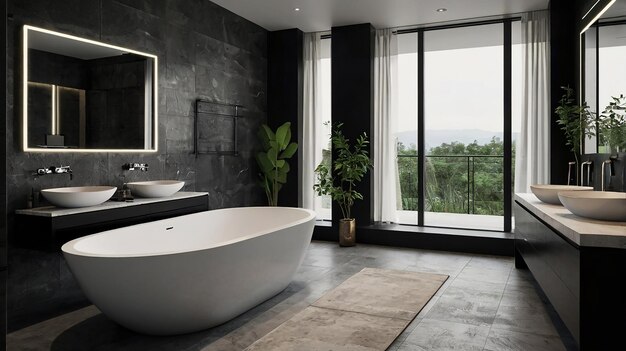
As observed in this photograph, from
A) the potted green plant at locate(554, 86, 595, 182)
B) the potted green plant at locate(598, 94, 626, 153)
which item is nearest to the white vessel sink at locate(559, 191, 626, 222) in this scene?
the potted green plant at locate(598, 94, 626, 153)

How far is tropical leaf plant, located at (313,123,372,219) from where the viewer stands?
233 inches

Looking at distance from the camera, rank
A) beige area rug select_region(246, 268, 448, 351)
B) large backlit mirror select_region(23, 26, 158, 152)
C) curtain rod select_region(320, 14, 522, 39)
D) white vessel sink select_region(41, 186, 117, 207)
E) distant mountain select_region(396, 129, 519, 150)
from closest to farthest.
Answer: beige area rug select_region(246, 268, 448, 351) < white vessel sink select_region(41, 186, 117, 207) < large backlit mirror select_region(23, 26, 158, 152) < curtain rod select_region(320, 14, 522, 39) < distant mountain select_region(396, 129, 519, 150)

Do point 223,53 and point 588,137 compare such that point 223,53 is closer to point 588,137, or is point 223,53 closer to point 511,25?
point 511,25

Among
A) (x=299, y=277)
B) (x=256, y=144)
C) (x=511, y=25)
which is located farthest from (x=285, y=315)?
(x=511, y=25)

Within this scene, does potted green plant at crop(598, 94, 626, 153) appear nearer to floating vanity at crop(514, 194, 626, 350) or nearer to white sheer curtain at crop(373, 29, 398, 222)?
floating vanity at crop(514, 194, 626, 350)

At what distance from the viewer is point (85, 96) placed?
13.0 ft

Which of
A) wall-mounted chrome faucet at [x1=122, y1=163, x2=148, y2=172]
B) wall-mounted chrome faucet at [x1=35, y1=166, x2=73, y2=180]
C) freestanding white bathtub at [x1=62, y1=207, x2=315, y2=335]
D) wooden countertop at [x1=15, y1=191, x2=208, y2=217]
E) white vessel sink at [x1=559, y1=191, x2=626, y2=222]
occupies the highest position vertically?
wall-mounted chrome faucet at [x1=122, y1=163, x2=148, y2=172]

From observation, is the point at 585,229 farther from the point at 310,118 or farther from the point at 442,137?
the point at 310,118

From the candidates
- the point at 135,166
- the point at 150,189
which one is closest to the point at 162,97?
the point at 135,166

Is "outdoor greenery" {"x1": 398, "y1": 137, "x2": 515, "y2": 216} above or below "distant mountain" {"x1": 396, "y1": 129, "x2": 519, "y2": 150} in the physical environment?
below

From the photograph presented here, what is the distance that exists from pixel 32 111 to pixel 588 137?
184 inches

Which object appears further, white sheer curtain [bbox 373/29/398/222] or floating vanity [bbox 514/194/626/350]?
white sheer curtain [bbox 373/29/398/222]

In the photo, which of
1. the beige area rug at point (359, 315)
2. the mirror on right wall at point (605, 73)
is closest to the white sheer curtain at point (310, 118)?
the beige area rug at point (359, 315)

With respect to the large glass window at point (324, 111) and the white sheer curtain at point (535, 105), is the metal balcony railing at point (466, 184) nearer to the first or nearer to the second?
the white sheer curtain at point (535, 105)
